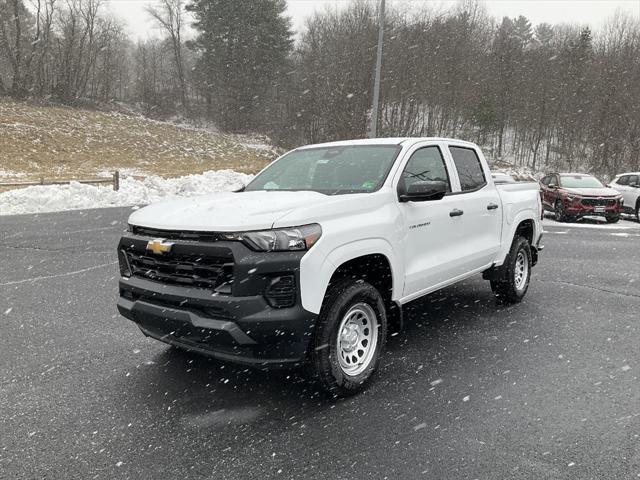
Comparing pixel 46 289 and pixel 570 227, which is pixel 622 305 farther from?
pixel 570 227

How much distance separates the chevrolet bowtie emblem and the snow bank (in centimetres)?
991

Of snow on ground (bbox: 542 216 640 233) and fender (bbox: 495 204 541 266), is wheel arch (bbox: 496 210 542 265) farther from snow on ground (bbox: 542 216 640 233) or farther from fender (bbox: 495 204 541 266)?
snow on ground (bbox: 542 216 640 233)

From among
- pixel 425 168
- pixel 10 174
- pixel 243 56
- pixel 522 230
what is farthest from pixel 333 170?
pixel 243 56

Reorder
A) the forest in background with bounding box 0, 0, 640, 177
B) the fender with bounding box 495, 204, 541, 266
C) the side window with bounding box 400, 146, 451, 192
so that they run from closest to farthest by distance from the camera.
→ the side window with bounding box 400, 146, 451, 192, the fender with bounding box 495, 204, 541, 266, the forest in background with bounding box 0, 0, 640, 177

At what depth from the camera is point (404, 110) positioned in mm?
38562

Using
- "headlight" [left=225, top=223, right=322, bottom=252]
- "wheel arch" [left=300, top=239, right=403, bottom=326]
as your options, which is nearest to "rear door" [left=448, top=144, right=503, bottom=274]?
"wheel arch" [left=300, top=239, right=403, bottom=326]

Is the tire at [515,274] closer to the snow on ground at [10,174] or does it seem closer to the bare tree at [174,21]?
the snow on ground at [10,174]

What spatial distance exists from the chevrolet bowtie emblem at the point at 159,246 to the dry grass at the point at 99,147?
24.4 metres

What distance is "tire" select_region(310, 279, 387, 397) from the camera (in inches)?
132

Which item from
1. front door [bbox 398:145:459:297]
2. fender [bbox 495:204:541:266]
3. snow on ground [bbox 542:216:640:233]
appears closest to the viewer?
front door [bbox 398:145:459:297]

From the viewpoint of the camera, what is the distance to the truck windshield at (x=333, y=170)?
418cm

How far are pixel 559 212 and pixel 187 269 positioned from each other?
15351 mm

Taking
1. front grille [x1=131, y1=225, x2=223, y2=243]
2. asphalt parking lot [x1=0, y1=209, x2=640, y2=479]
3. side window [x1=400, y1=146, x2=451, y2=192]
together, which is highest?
side window [x1=400, y1=146, x2=451, y2=192]

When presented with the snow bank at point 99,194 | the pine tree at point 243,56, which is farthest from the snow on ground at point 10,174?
the pine tree at point 243,56
